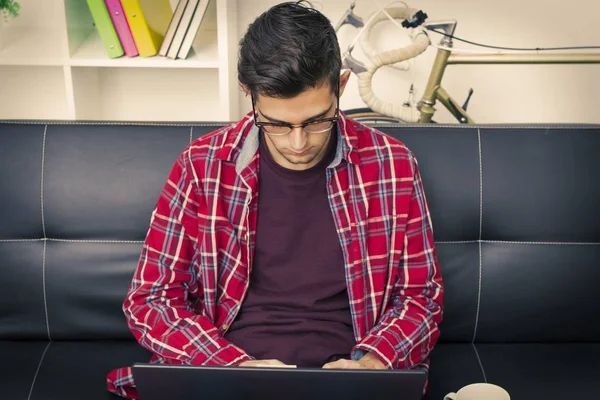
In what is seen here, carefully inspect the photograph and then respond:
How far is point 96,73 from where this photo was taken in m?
2.70

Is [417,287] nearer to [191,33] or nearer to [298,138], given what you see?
[298,138]

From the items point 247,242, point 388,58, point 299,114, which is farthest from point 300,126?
point 388,58

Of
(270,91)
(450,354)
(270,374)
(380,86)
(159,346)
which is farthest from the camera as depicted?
(380,86)

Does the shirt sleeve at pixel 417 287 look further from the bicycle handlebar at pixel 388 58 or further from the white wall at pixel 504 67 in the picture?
the white wall at pixel 504 67

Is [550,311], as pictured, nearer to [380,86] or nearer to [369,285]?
[369,285]

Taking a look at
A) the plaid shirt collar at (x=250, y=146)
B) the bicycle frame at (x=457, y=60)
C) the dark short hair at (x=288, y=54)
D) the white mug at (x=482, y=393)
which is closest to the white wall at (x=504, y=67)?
the bicycle frame at (x=457, y=60)

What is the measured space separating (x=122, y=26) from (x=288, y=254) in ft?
4.33

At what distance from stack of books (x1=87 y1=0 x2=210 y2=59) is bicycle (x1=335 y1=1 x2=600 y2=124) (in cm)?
54

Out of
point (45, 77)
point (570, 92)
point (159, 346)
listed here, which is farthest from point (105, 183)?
point (570, 92)

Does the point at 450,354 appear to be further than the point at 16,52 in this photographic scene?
No

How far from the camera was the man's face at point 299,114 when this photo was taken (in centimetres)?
123

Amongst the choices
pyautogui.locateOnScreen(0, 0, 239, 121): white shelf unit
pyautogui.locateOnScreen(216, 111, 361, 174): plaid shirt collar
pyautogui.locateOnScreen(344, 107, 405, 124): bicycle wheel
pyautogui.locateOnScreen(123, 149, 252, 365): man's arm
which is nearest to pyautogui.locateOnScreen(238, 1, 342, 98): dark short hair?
pyautogui.locateOnScreen(216, 111, 361, 174): plaid shirt collar

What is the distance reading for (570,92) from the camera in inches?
107

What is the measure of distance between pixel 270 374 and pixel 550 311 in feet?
3.13
